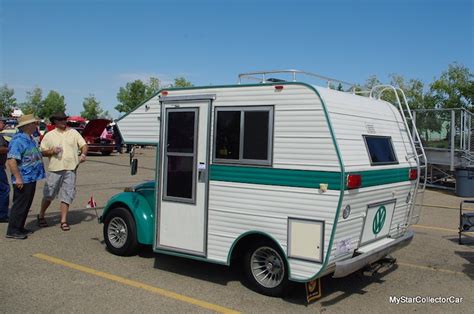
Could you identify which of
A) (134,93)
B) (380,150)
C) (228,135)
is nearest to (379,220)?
(380,150)

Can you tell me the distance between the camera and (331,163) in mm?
4613

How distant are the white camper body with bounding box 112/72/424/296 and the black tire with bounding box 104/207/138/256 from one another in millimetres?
580

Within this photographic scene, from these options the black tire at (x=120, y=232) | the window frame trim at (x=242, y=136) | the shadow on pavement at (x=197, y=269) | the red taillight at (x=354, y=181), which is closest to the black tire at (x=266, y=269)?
the shadow on pavement at (x=197, y=269)

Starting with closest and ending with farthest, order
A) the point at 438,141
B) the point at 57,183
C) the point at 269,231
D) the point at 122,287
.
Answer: the point at 269,231
the point at 122,287
the point at 57,183
the point at 438,141

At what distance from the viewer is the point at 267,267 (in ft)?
16.9

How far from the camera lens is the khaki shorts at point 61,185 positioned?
26.2ft

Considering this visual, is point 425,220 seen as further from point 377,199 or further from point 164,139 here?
point 164,139

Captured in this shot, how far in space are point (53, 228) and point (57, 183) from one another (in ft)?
2.67

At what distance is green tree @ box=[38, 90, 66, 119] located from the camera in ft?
250

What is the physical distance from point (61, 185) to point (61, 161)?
1.39 ft

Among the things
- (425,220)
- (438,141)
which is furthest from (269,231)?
(438,141)

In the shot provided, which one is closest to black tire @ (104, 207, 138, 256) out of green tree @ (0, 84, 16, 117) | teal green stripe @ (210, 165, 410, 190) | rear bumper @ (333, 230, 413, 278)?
teal green stripe @ (210, 165, 410, 190)

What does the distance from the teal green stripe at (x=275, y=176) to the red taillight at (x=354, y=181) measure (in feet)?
0.37

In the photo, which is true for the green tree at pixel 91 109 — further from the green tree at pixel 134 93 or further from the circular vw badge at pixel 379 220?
the circular vw badge at pixel 379 220
